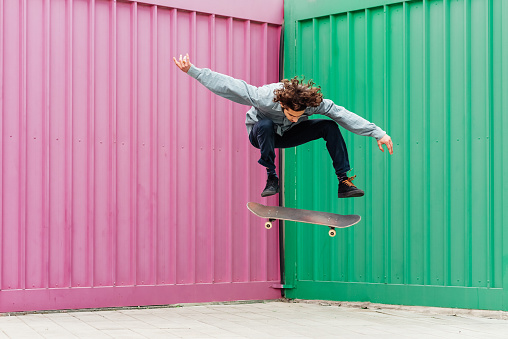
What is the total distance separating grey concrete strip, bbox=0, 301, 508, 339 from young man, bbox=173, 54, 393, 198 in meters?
1.26

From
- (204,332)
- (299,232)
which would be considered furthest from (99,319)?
(299,232)

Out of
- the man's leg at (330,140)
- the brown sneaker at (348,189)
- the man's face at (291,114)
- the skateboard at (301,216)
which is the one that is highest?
the man's face at (291,114)

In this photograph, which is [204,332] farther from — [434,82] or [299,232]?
[434,82]

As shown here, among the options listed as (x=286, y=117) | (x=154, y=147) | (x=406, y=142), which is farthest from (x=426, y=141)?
(x=154, y=147)

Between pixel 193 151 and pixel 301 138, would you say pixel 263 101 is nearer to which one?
pixel 301 138

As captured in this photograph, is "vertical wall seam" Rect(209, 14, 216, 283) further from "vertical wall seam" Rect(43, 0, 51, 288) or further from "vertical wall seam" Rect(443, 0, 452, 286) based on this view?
"vertical wall seam" Rect(443, 0, 452, 286)

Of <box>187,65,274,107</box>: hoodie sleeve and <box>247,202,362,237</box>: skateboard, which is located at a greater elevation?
<box>187,65,274,107</box>: hoodie sleeve

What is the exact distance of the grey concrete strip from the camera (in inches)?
254

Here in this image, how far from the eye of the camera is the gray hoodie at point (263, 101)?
21.0 ft

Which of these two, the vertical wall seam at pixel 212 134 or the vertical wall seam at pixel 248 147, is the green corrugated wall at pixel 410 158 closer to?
the vertical wall seam at pixel 248 147

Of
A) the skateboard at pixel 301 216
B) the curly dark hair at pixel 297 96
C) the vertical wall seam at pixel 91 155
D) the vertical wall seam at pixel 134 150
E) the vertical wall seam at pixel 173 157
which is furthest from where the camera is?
the vertical wall seam at pixel 173 157

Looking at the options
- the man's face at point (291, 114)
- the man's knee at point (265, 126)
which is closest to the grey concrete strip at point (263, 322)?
the man's knee at point (265, 126)

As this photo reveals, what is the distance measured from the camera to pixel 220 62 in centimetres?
872

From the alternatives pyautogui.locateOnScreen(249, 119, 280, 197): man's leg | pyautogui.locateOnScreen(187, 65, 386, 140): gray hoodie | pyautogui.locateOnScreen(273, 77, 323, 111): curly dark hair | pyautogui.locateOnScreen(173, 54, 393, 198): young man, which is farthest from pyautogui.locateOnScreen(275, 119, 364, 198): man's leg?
pyautogui.locateOnScreen(273, 77, 323, 111): curly dark hair
